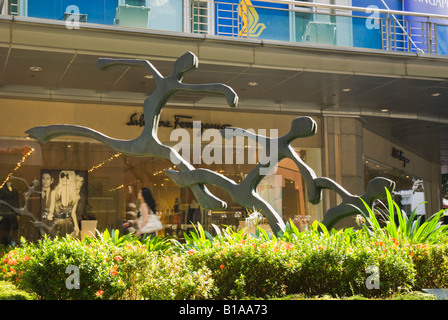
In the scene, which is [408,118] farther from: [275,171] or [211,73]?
[211,73]

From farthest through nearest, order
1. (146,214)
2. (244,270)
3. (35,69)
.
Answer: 1. (146,214)
2. (35,69)
3. (244,270)

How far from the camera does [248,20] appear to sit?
13.5 m

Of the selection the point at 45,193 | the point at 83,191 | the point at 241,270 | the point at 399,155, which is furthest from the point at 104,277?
the point at 399,155

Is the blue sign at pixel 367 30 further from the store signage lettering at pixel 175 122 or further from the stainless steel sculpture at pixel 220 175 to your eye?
the stainless steel sculpture at pixel 220 175

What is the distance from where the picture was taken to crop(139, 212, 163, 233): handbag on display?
51.4 ft

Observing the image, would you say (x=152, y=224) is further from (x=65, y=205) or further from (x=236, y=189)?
(x=236, y=189)

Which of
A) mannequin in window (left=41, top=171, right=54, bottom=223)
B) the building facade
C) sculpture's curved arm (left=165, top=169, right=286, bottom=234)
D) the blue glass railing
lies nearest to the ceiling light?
the building facade

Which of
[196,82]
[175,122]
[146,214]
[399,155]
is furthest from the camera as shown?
[399,155]

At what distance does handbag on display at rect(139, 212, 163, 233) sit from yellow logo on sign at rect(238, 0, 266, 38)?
19.6 feet

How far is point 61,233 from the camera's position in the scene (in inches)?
610

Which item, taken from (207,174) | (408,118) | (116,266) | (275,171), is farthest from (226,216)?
(116,266)

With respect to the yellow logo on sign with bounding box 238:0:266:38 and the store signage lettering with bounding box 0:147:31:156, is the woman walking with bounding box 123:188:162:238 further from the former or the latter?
the yellow logo on sign with bounding box 238:0:266:38

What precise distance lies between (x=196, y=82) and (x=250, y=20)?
7.68 ft
